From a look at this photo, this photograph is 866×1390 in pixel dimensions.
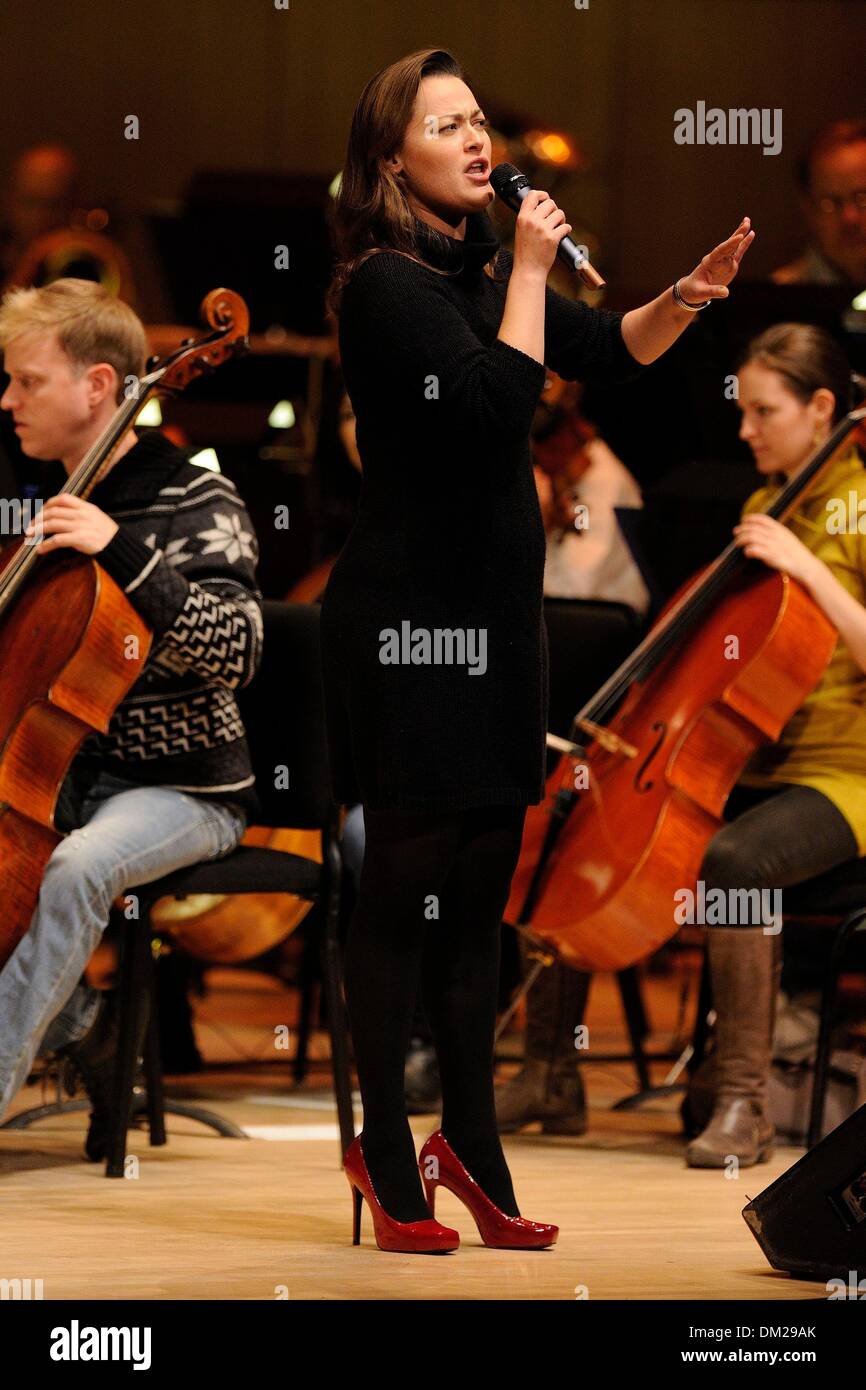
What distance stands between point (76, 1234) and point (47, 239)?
366 centimetres

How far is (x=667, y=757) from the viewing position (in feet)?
9.83

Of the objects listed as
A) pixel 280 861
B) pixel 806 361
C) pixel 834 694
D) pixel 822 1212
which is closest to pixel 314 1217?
pixel 280 861

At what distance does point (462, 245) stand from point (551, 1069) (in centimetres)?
155

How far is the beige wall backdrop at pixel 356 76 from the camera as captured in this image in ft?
21.9

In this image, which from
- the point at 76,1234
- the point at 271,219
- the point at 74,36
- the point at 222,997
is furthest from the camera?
the point at 74,36

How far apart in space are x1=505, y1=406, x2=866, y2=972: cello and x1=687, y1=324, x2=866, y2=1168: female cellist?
5cm

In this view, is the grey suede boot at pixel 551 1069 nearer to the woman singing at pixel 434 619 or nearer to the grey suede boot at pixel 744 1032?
the grey suede boot at pixel 744 1032

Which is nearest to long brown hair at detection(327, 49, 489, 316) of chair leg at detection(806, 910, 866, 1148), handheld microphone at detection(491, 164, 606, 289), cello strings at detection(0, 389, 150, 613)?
handheld microphone at detection(491, 164, 606, 289)

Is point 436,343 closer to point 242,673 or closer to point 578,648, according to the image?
point 242,673

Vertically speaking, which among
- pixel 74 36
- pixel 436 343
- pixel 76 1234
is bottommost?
pixel 76 1234

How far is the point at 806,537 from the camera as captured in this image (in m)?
3.22

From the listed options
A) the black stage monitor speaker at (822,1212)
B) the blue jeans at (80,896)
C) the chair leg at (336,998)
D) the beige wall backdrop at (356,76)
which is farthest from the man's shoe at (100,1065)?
the beige wall backdrop at (356,76)
